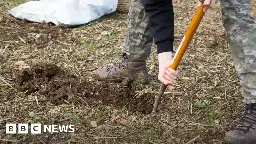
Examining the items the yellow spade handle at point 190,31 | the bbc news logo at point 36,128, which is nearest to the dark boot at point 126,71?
the bbc news logo at point 36,128

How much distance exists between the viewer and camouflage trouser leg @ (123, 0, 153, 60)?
270 centimetres

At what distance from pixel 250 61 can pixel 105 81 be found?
107cm

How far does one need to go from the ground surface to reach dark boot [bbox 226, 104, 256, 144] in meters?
0.07

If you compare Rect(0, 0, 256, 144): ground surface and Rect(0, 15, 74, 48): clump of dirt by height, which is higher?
Rect(0, 15, 74, 48): clump of dirt

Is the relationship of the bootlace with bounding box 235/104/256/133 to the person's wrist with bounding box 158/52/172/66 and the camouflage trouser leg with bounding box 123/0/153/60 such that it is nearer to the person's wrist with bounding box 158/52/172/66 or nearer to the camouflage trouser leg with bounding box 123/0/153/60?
the person's wrist with bounding box 158/52/172/66

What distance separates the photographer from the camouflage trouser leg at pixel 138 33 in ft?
8.86

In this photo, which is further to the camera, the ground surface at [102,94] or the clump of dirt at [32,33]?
the clump of dirt at [32,33]

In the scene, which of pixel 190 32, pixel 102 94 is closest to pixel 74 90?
pixel 102 94

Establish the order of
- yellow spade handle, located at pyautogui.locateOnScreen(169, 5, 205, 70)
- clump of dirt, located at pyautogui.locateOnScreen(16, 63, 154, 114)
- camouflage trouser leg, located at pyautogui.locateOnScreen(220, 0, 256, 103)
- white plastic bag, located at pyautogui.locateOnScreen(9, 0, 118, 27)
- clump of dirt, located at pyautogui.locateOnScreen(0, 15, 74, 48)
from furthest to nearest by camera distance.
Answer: white plastic bag, located at pyautogui.locateOnScreen(9, 0, 118, 27) → clump of dirt, located at pyautogui.locateOnScreen(0, 15, 74, 48) → clump of dirt, located at pyautogui.locateOnScreen(16, 63, 154, 114) → camouflage trouser leg, located at pyautogui.locateOnScreen(220, 0, 256, 103) → yellow spade handle, located at pyautogui.locateOnScreen(169, 5, 205, 70)

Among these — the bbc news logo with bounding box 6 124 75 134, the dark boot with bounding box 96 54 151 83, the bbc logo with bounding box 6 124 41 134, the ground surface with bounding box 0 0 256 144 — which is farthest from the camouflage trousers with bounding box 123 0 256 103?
the bbc logo with bounding box 6 124 41 134

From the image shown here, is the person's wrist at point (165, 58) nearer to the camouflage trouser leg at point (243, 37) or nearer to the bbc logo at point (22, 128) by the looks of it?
the camouflage trouser leg at point (243, 37)

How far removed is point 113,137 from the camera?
2.26 m

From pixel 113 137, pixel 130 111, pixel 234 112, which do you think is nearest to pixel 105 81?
pixel 130 111

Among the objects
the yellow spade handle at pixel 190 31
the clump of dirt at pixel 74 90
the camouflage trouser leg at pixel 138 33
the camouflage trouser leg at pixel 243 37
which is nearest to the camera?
the yellow spade handle at pixel 190 31
